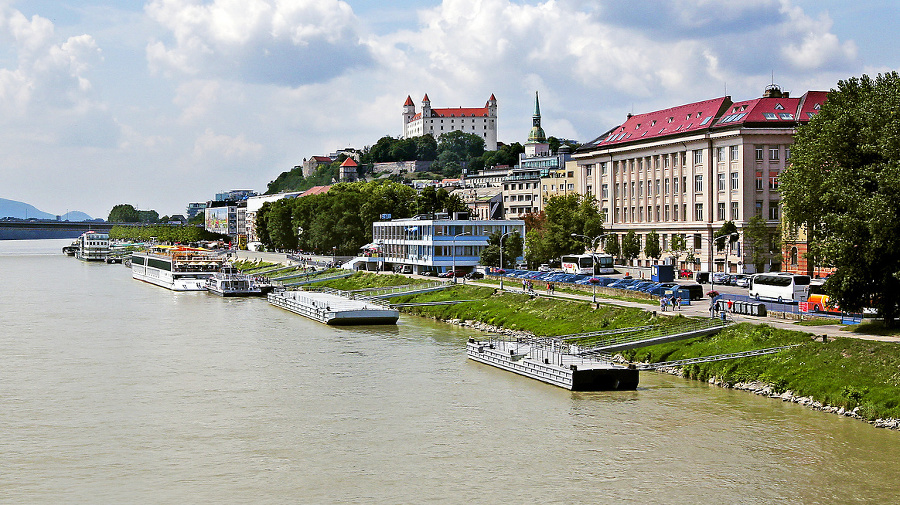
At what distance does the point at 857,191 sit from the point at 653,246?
2321 inches

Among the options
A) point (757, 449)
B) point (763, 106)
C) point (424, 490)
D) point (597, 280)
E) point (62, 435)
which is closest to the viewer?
point (424, 490)

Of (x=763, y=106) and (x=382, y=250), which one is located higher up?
(x=763, y=106)

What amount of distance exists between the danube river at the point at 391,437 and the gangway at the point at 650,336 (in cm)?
417

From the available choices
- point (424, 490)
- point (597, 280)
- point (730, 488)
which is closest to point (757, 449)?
point (730, 488)

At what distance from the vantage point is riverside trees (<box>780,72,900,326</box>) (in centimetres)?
4312

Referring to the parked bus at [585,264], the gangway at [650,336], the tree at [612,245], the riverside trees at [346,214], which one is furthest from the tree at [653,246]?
the gangway at [650,336]

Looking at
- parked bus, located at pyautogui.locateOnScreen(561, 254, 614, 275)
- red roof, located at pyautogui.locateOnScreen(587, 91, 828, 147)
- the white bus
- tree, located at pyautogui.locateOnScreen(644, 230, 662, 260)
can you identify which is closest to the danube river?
the white bus

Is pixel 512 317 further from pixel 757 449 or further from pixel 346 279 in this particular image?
pixel 346 279

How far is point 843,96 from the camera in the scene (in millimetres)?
48781

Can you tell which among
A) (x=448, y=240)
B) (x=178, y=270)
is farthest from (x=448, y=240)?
(x=178, y=270)

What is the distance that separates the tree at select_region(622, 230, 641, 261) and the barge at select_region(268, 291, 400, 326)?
1419 inches

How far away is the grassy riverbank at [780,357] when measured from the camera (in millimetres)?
37375

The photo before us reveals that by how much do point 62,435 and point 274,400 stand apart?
30.4ft

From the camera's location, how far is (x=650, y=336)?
51.0 metres
